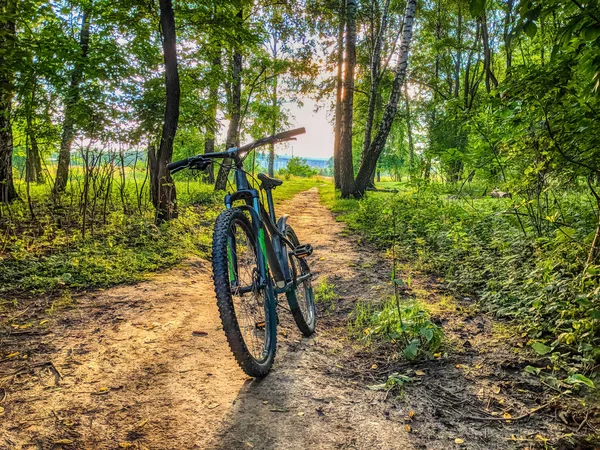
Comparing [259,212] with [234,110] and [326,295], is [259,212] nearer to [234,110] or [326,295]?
[326,295]

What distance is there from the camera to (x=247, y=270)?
2480 millimetres

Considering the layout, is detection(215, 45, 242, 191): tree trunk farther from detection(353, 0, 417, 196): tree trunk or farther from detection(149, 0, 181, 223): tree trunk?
detection(149, 0, 181, 223): tree trunk

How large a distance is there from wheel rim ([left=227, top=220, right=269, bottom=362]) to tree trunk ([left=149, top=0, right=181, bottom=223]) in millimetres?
5166

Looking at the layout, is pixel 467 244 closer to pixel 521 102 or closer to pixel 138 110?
pixel 521 102

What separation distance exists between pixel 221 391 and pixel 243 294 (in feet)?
2.09

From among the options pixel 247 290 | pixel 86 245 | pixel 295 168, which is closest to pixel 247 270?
pixel 247 290

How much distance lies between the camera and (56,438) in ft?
5.86

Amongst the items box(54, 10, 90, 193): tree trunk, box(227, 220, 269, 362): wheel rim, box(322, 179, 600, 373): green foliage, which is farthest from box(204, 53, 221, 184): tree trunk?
box(322, 179, 600, 373): green foliage

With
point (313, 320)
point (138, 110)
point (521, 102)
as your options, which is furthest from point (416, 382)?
point (138, 110)

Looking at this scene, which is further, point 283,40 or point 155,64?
point 283,40

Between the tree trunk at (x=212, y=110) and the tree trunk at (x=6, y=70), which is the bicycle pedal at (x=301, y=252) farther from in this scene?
the tree trunk at (x=6, y=70)

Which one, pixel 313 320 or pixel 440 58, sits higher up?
pixel 440 58

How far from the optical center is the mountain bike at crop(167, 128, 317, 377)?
2.12 m

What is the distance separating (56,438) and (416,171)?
7.83m
